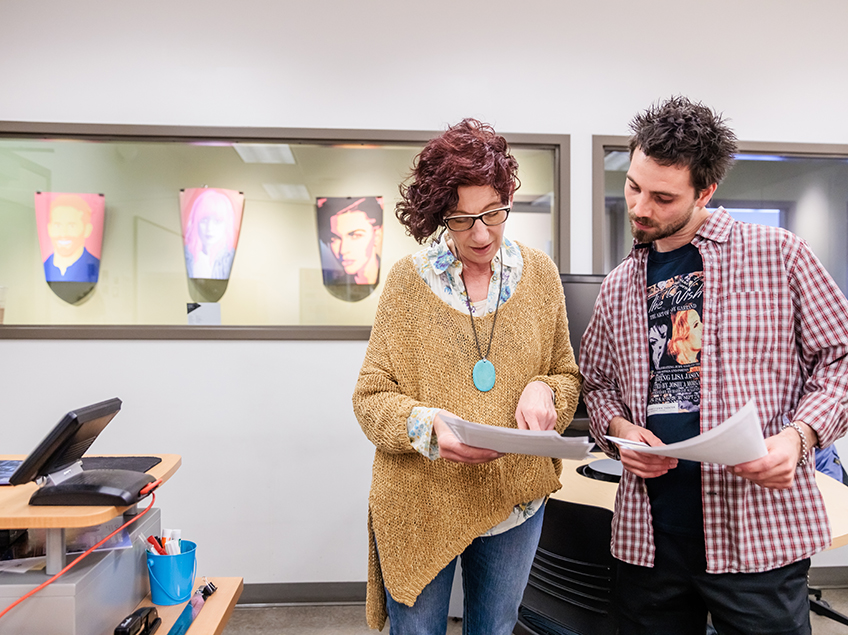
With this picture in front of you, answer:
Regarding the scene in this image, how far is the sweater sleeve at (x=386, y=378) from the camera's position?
1.06 meters

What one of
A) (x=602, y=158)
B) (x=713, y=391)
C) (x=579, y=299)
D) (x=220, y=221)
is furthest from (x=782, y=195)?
(x=220, y=221)

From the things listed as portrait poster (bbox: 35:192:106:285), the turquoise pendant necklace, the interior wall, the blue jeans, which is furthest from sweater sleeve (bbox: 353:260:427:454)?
portrait poster (bbox: 35:192:106:285)

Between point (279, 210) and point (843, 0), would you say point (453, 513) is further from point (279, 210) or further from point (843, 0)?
point (843, 0)

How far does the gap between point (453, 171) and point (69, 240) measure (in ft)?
7.53

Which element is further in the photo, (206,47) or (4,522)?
(206,47)

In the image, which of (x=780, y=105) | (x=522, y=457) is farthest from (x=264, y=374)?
(x=780, y=105)

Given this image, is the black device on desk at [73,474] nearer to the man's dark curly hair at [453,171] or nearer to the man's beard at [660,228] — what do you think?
the man's dark curly hair at [453,171]

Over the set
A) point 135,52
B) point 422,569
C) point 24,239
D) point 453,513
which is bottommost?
point 422,569

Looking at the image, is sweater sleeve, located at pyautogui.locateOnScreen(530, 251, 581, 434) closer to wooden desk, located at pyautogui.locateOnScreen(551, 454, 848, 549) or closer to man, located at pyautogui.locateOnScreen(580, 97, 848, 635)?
man, located at pyautogui.locateOnScreen(580, 97, 848, 635)

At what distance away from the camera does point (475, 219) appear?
1104mm

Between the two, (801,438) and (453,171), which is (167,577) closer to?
(453,171)

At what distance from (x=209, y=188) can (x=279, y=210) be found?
35cm

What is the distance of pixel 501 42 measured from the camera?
2.59 m

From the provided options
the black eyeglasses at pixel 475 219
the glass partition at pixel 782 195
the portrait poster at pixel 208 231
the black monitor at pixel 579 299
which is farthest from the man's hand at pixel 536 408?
the portrait poster at pixel 208 231
